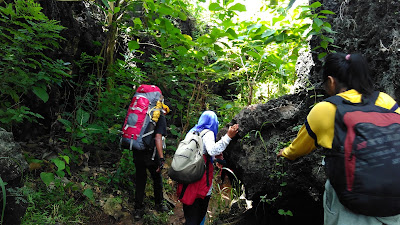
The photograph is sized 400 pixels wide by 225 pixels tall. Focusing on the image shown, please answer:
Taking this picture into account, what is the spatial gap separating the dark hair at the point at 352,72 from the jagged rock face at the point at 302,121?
3.88ft

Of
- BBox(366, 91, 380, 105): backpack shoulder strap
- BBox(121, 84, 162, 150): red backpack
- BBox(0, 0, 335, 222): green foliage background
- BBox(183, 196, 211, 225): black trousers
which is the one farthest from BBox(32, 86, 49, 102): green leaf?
BBox(366, 91, 380, 105): backpack shoulder strap

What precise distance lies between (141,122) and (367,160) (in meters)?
A: 3.12

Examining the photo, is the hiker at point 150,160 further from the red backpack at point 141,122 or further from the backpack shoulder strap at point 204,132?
the backpack shoulder strap at point 204,132

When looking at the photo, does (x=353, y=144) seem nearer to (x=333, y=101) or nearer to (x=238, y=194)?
(x=333, y=101)

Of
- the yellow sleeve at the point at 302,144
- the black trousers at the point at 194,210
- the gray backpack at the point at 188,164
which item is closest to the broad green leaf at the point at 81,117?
the gray backpack at the point at 188,164

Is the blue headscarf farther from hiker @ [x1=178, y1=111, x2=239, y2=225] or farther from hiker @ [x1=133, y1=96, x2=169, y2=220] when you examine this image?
hiker @ [x1=133, y1=96, x2=169, y2=220]

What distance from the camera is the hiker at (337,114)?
Result: 1.40 m

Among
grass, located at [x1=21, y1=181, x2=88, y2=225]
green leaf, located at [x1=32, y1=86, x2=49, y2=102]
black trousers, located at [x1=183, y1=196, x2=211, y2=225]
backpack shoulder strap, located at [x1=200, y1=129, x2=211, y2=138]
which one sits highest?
green leaf, located at [x1=32, y1=86, x2=49, y2=102]

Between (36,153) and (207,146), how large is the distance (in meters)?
3.21

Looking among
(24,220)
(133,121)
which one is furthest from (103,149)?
(24,220)

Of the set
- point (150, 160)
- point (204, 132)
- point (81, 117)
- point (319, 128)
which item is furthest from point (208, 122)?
point (81, 117)

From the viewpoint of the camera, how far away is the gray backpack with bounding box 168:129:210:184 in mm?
2814

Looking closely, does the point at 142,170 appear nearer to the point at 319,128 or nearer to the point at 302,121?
the point at 302,121

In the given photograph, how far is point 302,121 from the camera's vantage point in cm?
309
